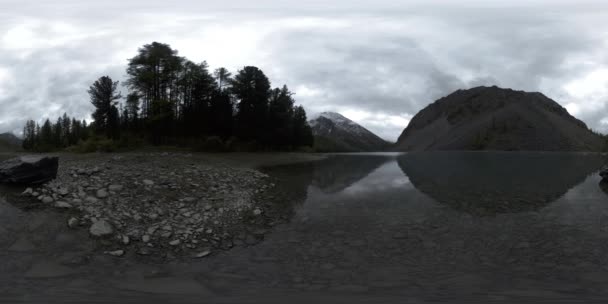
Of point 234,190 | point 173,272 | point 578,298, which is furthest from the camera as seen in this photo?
point 234,190

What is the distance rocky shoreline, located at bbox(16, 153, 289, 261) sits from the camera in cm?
752

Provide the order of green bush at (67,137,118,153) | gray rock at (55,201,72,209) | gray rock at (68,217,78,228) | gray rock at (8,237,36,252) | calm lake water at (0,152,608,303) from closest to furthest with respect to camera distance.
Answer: calm lake water at (0,152,608,303) → gray rock at (8,237,36,252) → gray rock at (68,217,78,228) → gray rock at (55,201,72,209) → green bush at (67,137,118,153)

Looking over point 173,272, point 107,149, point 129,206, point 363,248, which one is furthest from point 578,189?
point 107,149

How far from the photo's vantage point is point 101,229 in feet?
25.3

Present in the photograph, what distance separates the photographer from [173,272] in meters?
6.45

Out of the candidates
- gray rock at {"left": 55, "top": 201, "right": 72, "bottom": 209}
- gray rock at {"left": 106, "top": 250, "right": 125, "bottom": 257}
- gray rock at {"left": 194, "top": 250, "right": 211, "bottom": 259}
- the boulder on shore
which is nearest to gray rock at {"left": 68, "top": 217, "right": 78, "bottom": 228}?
gray rock at {"left": 55, "top": 201, "right": 72, "bottom": 209}

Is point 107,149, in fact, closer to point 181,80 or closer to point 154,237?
point 181,80

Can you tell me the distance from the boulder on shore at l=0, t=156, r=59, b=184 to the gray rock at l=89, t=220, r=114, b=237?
14.1ft

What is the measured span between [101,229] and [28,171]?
15.8 feet

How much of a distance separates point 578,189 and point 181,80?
49.3 meters

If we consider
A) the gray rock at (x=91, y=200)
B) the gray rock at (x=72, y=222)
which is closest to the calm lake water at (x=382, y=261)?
the gray rock at (x=72, y=222)

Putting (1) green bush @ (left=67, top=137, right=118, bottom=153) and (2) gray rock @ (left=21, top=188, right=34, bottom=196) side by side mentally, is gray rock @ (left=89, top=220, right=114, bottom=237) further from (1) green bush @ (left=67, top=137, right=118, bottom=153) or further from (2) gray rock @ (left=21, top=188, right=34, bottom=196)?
(1) green bush @ (left=67, top=137, right=118, bottom=153)

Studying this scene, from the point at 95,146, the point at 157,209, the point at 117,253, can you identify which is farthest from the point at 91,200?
the point at 95,146

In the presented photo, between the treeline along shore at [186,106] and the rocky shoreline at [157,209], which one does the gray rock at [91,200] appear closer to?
the rocky shoreline at [157,209]
